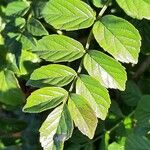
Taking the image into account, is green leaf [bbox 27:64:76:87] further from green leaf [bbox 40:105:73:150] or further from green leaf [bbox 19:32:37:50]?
green leaf [bbox 19:32:37:50]

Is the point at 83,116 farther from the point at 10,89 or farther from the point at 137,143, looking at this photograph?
the point at 10,89

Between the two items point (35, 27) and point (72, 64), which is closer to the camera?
point (35, 27)

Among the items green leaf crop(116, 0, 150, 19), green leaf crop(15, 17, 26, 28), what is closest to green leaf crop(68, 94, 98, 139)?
green leaf crop(116, 0, 150, 19)

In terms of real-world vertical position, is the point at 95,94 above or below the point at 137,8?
below

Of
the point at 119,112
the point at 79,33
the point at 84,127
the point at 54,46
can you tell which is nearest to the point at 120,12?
the point at 79,33

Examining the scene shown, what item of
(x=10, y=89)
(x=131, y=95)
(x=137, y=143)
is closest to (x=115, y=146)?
(x=137, y=143)

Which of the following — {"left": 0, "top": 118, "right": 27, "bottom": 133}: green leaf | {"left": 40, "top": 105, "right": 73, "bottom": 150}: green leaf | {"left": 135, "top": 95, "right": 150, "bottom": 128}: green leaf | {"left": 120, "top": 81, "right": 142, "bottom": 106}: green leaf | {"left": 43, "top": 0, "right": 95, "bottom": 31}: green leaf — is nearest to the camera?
{"left": 40, "top": 105, "right": 73, "bottom": 150}: green leaf

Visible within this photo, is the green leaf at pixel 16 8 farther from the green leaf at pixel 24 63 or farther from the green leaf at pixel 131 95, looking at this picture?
the green leaf at pixel 131 95
